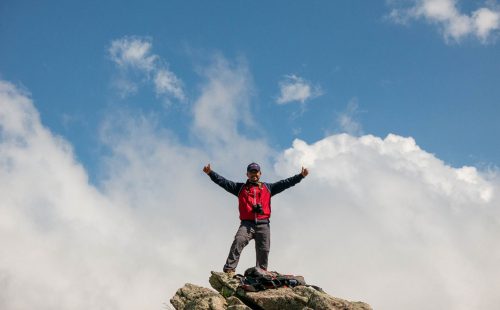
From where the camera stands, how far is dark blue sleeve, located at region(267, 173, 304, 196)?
55.2 ft

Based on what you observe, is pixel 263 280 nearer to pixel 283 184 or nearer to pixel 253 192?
pixel 253 192

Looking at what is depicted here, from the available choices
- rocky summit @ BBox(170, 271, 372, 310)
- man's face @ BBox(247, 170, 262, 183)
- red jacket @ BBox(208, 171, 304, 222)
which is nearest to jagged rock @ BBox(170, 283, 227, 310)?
rocky summit @ BBox(170, 271, 372, 310)

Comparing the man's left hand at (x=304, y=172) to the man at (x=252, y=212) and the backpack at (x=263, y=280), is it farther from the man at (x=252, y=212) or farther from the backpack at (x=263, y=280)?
the backpack at (x=263, y=280)

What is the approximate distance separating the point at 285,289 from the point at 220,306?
1888mm

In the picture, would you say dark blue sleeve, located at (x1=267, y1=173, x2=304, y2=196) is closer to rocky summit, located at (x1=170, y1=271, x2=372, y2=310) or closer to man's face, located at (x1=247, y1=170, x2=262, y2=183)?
man's face, located at (x1=247, y1=170, x2=262, y2=183)

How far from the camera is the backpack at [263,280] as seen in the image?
13297 mm

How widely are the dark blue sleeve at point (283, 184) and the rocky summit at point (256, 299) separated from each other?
3894mm

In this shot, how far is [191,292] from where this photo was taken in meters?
13.9

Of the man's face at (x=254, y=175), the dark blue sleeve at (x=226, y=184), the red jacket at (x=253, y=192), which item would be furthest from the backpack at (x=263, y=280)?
the man's face at (x=254, y=175)

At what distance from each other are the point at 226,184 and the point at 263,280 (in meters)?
4.19

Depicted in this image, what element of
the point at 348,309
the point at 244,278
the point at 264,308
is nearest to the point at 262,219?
the point at 244,278

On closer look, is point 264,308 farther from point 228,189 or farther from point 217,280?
point 228,189

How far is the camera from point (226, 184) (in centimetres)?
1656

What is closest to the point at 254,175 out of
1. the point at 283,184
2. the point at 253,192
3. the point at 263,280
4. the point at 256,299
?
the point at 253,192
